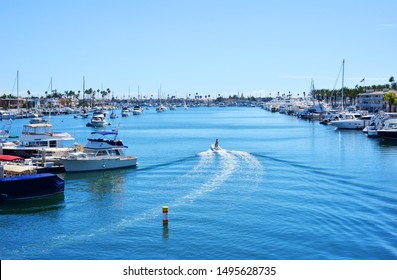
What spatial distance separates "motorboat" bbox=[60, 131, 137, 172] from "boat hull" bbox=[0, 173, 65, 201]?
36.5 feet

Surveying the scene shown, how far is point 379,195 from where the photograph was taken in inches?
1491

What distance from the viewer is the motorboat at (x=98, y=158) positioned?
2002 inches

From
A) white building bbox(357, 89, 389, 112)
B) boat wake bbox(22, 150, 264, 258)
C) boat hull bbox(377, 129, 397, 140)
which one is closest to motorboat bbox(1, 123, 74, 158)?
boat wake bbox(22, 150, 264, 258)

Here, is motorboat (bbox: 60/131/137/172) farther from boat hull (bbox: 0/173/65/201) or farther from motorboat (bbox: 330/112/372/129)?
motorboat (bbox: 330/112/372/129)

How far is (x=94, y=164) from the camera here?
5181 centimetres

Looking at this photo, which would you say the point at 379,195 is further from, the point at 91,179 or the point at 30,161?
the point at 30,161

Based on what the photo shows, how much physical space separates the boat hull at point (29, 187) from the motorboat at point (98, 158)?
11139mm

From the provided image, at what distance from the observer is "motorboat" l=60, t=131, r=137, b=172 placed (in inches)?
2002

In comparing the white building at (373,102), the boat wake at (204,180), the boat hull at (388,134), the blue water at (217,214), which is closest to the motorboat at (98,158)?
the blue water at (217,214)

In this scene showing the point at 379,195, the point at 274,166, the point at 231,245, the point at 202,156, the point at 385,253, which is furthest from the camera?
the point at 202,156

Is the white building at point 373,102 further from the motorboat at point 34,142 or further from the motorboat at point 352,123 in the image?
the motorboat at point 34,142

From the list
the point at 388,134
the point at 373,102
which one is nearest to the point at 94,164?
A: the point at 388,134

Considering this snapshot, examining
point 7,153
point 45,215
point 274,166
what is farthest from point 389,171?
point 7,153

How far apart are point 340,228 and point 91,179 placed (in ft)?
84.5
